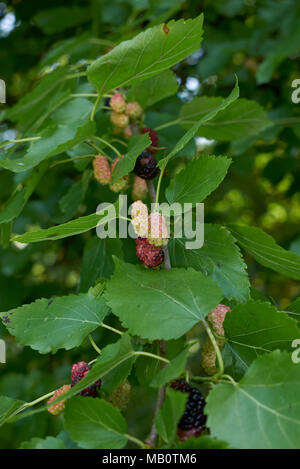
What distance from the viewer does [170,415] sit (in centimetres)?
41

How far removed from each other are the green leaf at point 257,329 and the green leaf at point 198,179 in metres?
0.13

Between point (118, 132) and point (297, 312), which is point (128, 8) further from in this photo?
point (297, 312)

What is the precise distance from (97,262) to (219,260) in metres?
0.23

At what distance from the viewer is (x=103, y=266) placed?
2.47 ft

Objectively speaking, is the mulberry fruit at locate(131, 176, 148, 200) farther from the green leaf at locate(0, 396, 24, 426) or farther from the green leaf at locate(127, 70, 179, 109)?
the green leaf at locate(0, 396, 24, 426)

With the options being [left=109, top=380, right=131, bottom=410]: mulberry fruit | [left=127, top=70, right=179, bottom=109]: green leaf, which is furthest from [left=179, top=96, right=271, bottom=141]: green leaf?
[left=109, top=380, right=131, bottom=410]: mulberry fruit

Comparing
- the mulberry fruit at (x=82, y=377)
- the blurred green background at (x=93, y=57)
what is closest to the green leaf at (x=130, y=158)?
the mulberry fruit at (x=82, y=377)

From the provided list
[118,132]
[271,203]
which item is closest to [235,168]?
[118,132]

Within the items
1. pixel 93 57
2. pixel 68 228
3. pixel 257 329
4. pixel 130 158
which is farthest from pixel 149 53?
pixel 93 57

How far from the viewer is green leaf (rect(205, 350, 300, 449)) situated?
16.0 inches

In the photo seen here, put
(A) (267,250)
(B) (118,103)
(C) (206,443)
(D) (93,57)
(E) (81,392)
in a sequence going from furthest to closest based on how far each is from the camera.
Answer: (D) (93,57)
(B) (118,103)
(A) (267,250)
(E) (81,392)
(C) (206,443)

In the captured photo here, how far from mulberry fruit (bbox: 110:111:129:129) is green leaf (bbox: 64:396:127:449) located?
422mm

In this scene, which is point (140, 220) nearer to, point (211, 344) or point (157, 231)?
point (157, 231)

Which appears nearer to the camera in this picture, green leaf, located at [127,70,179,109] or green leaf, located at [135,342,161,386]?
green leaf, located at [135,342,161,386]
